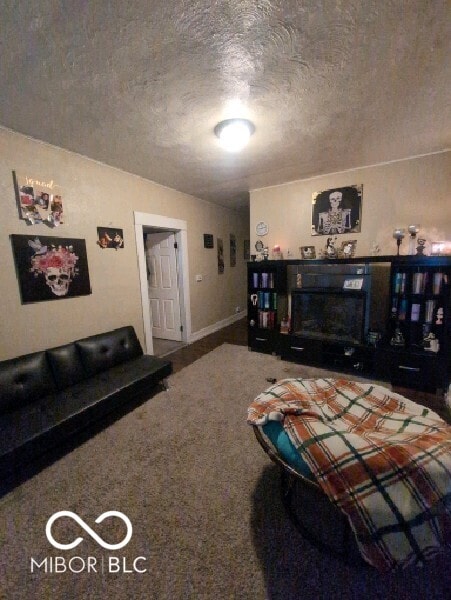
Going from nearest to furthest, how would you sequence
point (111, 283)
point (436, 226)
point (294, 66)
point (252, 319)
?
point (294, 66) → point (436, 226) → point (111, 283) → point (252, 319)

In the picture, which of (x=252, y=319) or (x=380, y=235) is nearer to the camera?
(x=380, y=235)

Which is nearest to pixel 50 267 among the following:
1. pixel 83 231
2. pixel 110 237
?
pixel 83 231

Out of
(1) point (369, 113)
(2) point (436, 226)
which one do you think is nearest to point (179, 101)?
(1) point (369, 113)

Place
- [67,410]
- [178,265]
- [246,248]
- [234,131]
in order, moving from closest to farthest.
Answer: [67,410], [234,131], [178,265], [246,248]

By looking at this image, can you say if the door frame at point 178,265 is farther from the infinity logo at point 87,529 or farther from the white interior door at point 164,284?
the infinity logo at point 87,529

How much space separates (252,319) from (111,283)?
6.94 ft

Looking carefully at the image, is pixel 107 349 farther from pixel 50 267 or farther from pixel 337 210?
pixel 337 210

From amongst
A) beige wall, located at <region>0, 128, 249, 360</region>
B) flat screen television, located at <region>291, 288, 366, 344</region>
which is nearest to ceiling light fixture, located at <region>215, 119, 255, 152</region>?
beige wall, located at <region>0, 128, 249, 360</region>

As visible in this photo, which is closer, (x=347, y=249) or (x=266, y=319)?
(x=347, y=249)

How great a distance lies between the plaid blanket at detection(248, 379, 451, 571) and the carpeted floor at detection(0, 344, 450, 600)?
0.37 metres

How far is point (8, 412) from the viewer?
6.19 feet

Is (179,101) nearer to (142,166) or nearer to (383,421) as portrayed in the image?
(142,166)

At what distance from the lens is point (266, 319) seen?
3773mm

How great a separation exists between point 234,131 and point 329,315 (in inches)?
96.2
